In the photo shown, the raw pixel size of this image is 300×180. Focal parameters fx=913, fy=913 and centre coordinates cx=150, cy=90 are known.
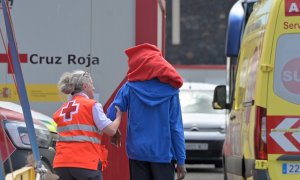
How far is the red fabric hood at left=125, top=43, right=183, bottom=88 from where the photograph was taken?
779 cm

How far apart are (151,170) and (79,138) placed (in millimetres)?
686

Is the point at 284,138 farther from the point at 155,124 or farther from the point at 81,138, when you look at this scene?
the point at 81,138

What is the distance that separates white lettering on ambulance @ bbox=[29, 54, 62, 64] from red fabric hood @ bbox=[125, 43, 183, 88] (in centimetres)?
249

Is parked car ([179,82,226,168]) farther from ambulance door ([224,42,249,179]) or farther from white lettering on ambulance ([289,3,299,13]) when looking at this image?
white lettering on ambulance ([289,3,299,13])

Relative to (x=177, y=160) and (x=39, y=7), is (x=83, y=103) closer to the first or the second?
(x=177, y=160)

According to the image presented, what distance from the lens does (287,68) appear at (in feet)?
26.0

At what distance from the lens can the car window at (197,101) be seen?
18.3 meters

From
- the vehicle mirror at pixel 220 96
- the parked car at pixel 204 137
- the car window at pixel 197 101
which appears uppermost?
the vehicle mirror at pixel 220 96

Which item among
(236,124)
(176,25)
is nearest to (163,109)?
(236,124)

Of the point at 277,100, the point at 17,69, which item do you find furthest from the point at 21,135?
the point at 17,69

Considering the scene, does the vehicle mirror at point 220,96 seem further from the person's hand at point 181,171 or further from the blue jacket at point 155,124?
the person's hand at point 181,171

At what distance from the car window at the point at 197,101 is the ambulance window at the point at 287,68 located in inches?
402

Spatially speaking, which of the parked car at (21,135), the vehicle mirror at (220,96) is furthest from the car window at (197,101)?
the parked car at (21,135)

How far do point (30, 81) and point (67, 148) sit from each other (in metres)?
2.95
